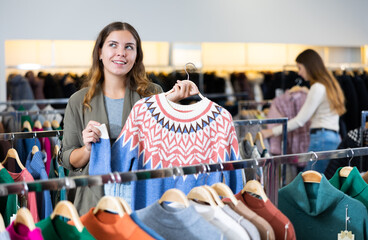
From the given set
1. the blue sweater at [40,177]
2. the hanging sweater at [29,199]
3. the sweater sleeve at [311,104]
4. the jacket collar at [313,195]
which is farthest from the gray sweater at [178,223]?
the sweater sleeve at [311,104]

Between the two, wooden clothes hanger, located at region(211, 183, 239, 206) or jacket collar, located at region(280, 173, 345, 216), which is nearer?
wooden clothes hanger, located at region(211, 183, 239, 206)

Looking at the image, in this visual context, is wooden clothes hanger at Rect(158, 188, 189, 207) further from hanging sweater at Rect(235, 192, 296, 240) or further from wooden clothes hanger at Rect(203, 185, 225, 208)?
hanging sweater at Rect(235, 192, 296, 240)

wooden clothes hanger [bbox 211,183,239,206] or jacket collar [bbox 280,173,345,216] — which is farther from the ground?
wooden clothes hanger [bbox 211,183,239,206]

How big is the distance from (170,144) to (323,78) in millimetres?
2575

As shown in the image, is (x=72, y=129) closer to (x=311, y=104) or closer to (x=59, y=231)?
(x=59, y=231)

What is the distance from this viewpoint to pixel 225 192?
1.49 metres

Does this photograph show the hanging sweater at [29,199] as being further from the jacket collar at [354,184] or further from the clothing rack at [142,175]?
the jacket collar at [354,184]

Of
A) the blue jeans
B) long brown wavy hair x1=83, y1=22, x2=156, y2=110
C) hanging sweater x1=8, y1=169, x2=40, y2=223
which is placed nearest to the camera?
hanging sweater x1=8, y1=169, x2=40, y2=223

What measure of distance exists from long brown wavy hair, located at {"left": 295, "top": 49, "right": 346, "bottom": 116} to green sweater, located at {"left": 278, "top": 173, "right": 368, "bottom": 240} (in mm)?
2510

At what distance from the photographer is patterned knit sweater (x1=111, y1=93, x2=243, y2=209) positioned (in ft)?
6.36

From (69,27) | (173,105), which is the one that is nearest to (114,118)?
(173,105)

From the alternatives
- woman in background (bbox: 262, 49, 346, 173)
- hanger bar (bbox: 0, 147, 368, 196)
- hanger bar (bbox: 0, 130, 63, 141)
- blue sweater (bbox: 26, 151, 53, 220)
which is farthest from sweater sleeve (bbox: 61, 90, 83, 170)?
woman in background (bbox: 262, 49, 346, 173)

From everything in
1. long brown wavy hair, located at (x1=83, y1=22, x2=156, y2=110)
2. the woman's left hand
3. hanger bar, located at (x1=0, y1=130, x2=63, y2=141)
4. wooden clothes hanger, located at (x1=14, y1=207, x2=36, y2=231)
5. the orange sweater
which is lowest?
the orange sweater

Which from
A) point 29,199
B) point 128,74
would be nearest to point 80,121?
point 128,74
